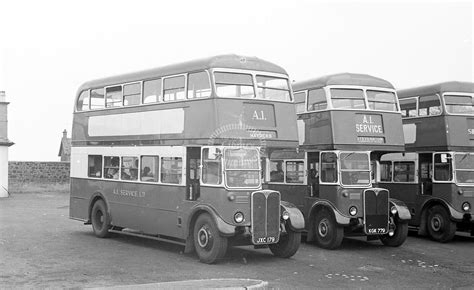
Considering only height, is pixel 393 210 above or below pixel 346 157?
Answer: below

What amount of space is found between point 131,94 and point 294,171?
4.40 meters

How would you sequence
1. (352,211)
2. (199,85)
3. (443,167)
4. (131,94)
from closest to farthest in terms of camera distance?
1. (199,85)
2. (352,211)
3. (131,94)
4. (443,167)

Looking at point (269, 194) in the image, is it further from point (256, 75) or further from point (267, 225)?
point (256, 75)

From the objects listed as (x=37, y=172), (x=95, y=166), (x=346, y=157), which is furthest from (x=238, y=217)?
(x=37, y=172)

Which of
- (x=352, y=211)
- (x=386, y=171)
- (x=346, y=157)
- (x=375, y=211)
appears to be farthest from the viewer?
(x=386, y=171)

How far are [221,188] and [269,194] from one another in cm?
93

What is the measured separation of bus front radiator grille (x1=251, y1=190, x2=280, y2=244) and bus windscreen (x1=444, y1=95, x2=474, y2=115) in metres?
6.54

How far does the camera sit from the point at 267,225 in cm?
1196

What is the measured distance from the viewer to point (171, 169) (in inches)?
525

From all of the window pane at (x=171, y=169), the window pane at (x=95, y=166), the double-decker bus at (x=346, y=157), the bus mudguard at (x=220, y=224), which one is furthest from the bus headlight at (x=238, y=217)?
the window pane at (x=95, y=166)

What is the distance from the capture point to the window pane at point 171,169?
42.8 ft

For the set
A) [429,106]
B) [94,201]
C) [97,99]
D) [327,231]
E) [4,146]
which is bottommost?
[327,231]

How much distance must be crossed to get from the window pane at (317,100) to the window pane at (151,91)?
152 inches

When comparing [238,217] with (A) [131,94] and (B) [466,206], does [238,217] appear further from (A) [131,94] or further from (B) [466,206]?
(B) [466,206]
